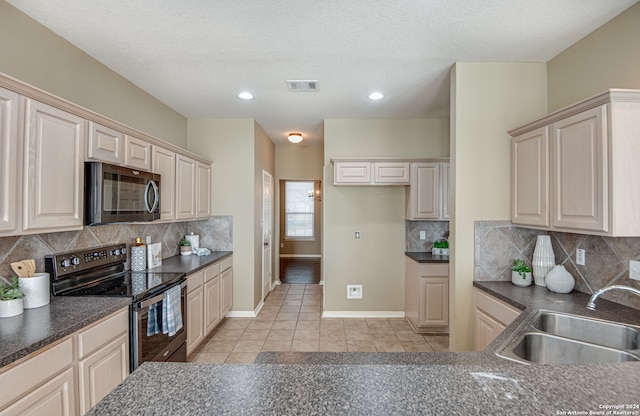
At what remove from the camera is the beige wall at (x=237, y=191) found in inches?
172

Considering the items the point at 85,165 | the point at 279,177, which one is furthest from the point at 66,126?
the point at 279,177

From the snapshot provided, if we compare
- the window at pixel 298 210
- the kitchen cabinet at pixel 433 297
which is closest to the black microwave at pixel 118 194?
the kitchen cabinet at pixel 433 297

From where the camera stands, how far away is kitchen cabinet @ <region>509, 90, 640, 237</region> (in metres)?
1.76

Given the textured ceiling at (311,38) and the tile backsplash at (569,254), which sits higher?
the textured ceiling at (311,38)

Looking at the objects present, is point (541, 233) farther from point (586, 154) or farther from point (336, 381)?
point (336, 381)

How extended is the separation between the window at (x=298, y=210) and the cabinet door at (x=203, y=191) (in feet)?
15.4

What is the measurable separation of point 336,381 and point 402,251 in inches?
146

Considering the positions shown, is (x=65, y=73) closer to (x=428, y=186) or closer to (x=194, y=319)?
(x=194, y=319)

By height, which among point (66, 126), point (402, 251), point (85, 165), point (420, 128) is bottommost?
point (402, 251)

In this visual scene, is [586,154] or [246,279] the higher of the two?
[586,154]

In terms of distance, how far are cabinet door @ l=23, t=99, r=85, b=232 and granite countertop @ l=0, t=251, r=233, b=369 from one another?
48 centimetres

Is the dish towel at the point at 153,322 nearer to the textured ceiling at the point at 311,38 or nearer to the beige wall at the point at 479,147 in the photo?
the textured ceiling at the point at 311,38

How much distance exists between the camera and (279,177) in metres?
6.77

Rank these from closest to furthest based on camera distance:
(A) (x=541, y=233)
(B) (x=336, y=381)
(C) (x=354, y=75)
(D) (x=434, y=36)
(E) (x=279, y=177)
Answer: (B) (x=336, y=381) → (D) (x=434, y=36) → (A) (x=541, y=233) → (C) (x=354, y=75) → (E) (x=279, y=177)
